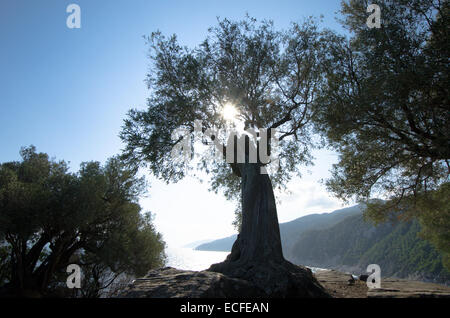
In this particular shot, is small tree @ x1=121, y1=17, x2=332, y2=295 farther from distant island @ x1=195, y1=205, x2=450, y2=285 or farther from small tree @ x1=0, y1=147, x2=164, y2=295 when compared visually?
distant island @ x1=195, y1=205, x2=450, y2=285

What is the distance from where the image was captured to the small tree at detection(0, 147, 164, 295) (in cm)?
1645

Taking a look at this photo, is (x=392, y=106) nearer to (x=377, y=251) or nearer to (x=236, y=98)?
(x=236, y=98)

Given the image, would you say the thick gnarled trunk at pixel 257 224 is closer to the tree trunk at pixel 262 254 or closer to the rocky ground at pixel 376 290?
the tree trunk at pixel 262 254

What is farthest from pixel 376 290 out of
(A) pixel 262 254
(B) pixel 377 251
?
(B) pixel 377 251

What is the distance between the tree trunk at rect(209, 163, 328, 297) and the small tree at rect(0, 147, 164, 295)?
24.5ft

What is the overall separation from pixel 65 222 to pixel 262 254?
14.7m

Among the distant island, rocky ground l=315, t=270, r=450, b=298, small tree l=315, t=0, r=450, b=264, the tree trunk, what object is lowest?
the distant island

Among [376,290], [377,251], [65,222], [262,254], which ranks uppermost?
[65,222]

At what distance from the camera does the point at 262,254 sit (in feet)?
35.4

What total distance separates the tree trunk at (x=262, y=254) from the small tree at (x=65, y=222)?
7464mm

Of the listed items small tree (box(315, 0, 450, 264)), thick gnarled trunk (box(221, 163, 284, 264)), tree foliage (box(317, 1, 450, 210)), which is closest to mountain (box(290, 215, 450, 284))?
small tree (box(315, 0, 450, 264))
